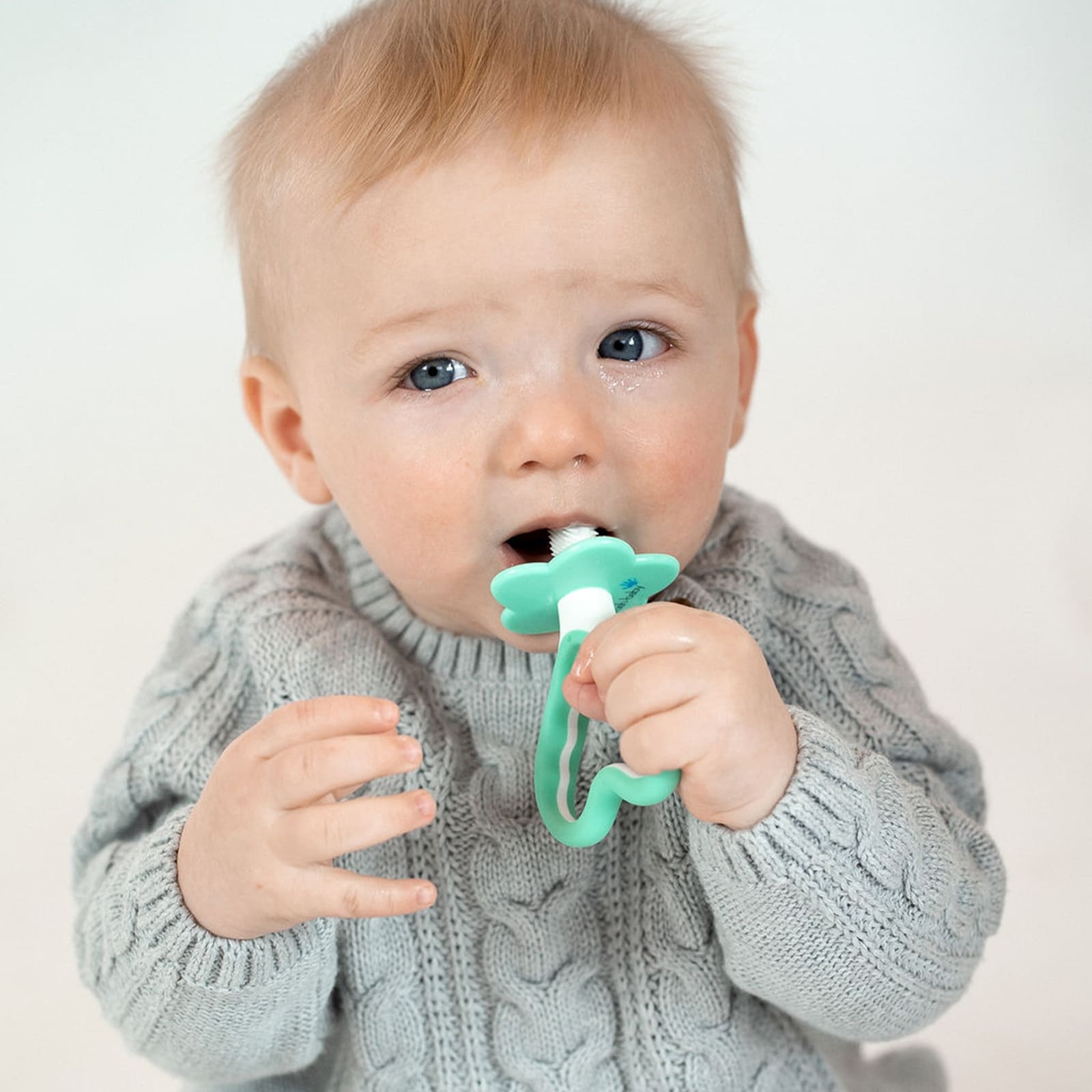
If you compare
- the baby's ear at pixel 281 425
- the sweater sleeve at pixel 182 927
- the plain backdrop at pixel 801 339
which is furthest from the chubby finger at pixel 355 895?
the plain backdrop at pixel 801 339

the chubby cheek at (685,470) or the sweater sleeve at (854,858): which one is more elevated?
the chubby cheek at (685,470)

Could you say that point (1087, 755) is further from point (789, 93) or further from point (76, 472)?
point (76, 472)

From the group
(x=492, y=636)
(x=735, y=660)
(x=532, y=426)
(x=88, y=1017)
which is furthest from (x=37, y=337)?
(x=735, y=660)

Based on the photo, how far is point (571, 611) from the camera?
3.03 ft

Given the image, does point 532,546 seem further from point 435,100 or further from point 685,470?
point 435,100

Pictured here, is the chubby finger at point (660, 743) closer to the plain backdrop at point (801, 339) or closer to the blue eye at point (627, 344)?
the blue eye at point (627, 344)

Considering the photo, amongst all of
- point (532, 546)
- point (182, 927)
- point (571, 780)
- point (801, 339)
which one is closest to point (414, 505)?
point (532, 546)

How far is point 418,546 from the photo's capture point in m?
1.02

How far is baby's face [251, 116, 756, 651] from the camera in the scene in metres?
0.95

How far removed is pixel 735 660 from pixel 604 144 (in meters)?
0.33

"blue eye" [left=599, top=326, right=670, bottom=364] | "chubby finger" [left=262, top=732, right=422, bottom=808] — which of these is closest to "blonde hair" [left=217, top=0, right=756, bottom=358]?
"blue eye" [left=599, top=326, right=670, bottom=364]

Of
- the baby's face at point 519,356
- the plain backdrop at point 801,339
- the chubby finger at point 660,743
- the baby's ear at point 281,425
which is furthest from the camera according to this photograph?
the plain backdrop at point 801,339

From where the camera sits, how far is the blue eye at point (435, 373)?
991mm

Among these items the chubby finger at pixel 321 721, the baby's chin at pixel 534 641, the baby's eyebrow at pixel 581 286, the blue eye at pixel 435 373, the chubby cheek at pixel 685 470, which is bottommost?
the chubby finger at pixel 321 721
